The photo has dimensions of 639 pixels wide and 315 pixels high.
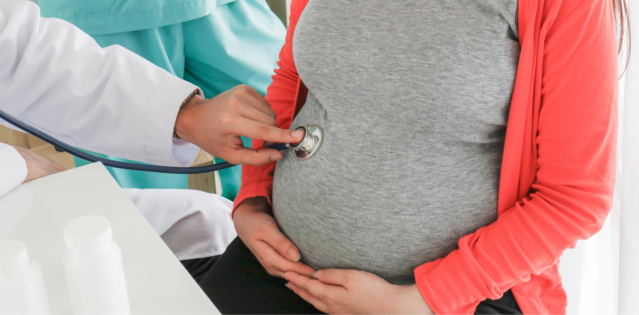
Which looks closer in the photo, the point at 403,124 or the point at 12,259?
the point at 12,259

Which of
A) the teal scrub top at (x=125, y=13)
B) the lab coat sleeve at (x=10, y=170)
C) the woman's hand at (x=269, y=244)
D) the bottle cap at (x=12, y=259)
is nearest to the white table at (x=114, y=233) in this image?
the lab coat sleeve at (x=10, y=170)

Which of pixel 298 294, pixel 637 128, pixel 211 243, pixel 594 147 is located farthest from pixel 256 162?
pixel 637 128

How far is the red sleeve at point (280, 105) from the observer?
945 millimetres

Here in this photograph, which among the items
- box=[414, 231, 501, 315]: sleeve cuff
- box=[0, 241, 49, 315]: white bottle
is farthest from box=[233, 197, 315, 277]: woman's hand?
box=[0, 241, 49, 315]: white bottle

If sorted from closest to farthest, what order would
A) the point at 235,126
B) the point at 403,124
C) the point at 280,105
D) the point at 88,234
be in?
the point at 88,234
the point at 403,124
the point at 235,126
the point at 280,105

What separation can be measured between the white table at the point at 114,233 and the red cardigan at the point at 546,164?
0.36 meters

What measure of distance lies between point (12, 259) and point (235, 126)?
45cm

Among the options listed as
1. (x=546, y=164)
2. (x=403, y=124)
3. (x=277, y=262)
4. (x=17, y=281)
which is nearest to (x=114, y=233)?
(x=17, y=281)

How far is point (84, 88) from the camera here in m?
0.91

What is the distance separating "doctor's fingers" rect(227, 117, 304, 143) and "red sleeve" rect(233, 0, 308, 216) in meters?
0.16

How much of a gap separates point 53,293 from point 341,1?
0.56 metres

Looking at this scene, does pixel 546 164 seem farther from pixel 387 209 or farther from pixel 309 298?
pixel 309 298

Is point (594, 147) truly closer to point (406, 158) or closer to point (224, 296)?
point (406, 158)

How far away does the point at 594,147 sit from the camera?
61 centimetres
